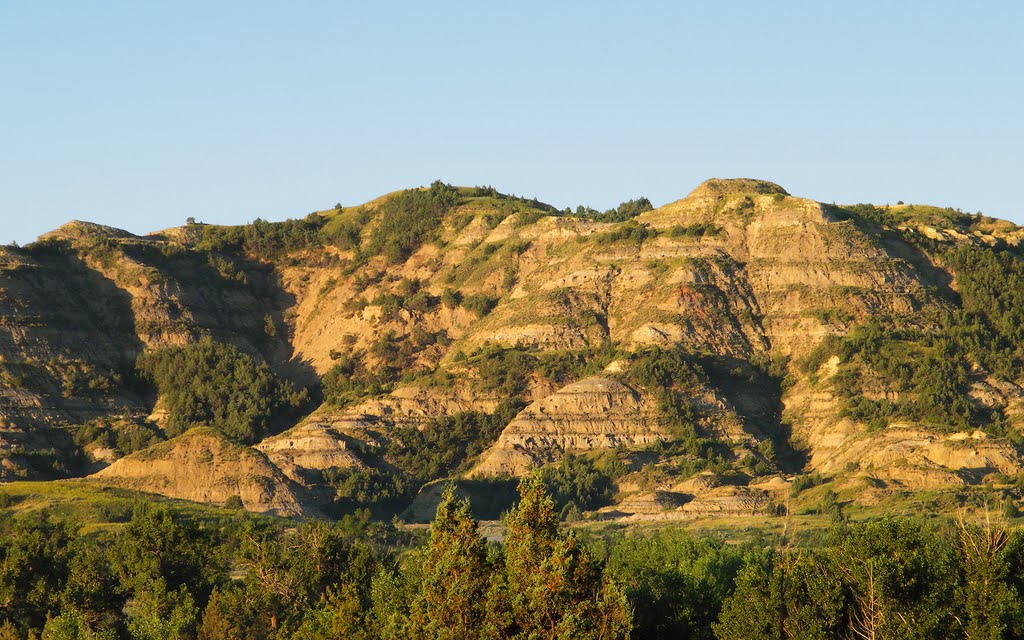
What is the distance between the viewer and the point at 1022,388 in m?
153

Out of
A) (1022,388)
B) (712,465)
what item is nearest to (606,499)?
(712,465)

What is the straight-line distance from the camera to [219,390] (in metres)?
165

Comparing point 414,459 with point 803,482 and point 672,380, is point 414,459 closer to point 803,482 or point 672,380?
point 672,380

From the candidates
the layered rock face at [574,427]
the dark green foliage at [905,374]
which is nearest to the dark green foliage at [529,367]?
the layered rock face at [574,427]

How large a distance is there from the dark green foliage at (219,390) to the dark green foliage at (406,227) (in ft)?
73.1

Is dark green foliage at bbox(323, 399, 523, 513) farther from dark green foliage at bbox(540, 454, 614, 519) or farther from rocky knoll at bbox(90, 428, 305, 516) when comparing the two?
dark green foliage at bbox(540, 454, 614, 519)

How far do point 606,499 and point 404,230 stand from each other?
59.3 m

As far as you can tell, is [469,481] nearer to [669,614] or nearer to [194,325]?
[194,325]

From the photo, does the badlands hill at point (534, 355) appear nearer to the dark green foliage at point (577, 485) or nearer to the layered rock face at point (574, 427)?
the layered rock face at point (574, 427)

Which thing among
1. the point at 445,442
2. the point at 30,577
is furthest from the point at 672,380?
the point at 30,577

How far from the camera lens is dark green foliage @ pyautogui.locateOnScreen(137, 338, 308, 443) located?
6339 inches

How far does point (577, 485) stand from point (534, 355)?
22.9 metres

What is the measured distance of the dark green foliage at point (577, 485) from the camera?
140125 millimetres

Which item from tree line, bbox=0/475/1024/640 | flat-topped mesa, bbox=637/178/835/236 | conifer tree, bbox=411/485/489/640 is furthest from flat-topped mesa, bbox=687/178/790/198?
conifer tree, bbox=411/485/489/640
